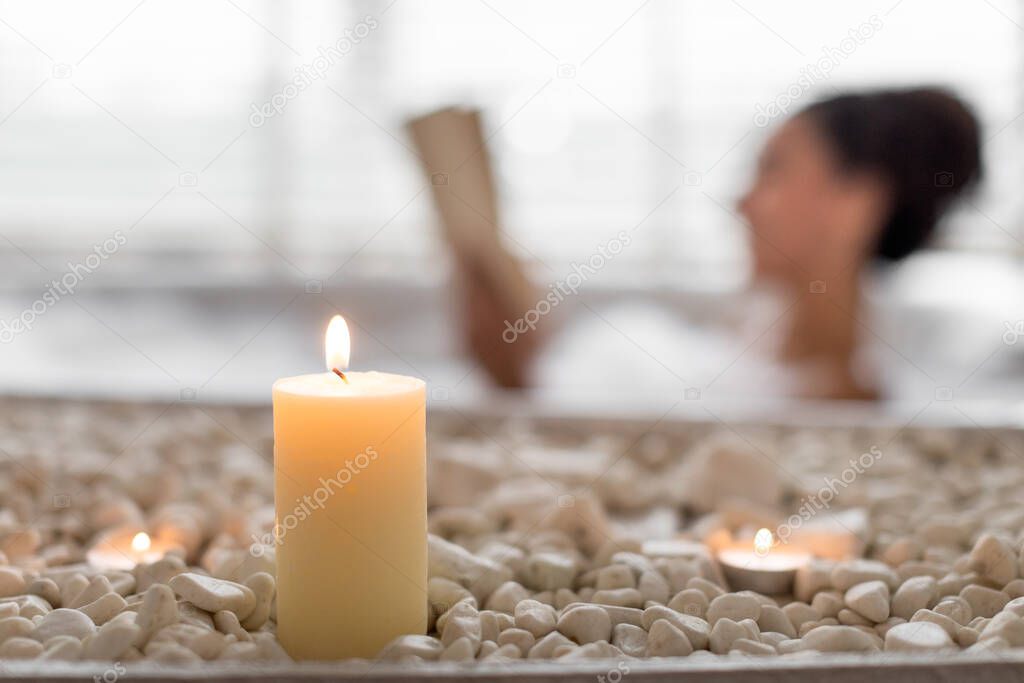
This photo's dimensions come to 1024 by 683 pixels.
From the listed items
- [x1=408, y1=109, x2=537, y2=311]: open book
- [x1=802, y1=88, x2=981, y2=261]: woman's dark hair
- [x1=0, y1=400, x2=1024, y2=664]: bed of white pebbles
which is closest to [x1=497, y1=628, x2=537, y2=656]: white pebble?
[x1=0, y1=400, x2=1024, y2=664]: bed of white pebbles

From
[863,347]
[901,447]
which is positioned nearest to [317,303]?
[863,347]

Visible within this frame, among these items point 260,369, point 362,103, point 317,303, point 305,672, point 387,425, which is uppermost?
point 362,103

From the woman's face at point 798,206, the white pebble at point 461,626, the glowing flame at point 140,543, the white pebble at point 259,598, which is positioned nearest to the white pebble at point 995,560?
the white pebble at point 461,626

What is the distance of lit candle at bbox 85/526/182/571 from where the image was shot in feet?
2.00

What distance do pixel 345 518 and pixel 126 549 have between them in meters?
0.26

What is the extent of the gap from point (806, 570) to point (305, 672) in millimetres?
349

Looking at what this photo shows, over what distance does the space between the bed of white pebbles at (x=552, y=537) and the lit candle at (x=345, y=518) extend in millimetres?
24

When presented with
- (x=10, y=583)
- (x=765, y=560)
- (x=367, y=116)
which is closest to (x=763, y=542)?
(x=765, y=560)

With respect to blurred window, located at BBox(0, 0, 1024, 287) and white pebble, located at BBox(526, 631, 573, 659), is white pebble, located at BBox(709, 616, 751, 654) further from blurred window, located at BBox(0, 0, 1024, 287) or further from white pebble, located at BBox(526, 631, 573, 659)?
blurred window, located at BBox(0, 0, 1024, 287)

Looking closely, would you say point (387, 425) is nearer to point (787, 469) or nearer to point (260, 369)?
point (787, 469)

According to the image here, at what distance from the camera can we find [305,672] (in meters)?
0.41

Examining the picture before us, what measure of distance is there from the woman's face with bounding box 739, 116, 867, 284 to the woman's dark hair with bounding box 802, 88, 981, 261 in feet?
0.12

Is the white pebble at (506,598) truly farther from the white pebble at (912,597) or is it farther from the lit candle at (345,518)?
the white pebble at (912,597)

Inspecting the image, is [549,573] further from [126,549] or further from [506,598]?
[126,549]
